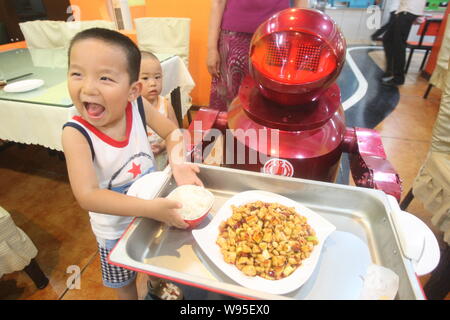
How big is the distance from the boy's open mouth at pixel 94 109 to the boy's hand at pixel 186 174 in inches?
8.8

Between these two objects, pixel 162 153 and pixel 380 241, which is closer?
pixel 380 241

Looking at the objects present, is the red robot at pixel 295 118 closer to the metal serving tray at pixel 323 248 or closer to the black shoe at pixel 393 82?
the metal serving tray at pixel 323 248

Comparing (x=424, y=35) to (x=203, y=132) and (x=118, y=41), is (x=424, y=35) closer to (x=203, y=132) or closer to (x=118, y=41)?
(x=203, y=132)

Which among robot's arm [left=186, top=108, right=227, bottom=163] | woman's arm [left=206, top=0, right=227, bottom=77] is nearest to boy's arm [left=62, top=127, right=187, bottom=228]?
robot's arm [left=186, top=108, right=227, bottom=163]

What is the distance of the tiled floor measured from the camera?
1.26 meters

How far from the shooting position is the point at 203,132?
93 cm

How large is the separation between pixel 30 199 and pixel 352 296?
6.32 feet

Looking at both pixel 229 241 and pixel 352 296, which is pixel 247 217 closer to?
pixel 229 241

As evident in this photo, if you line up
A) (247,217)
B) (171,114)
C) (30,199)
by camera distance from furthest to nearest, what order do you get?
(30,199) → (171,114) → (247,217)

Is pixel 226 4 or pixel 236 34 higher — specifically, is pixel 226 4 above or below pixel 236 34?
above

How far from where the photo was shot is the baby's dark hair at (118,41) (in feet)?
2.09

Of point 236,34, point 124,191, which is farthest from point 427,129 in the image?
point 124,191

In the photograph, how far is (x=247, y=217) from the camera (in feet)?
2.06

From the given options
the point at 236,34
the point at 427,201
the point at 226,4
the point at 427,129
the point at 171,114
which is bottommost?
the point at 427,129
